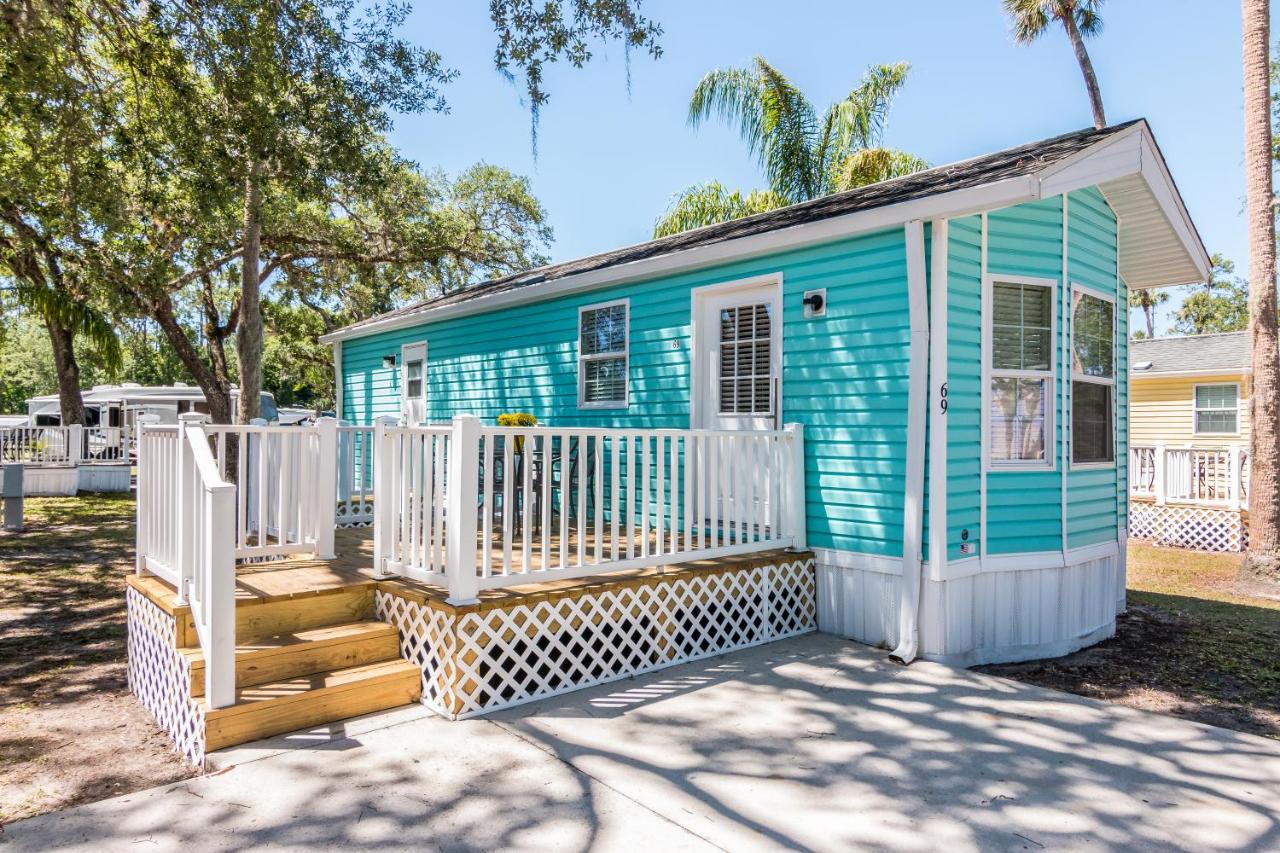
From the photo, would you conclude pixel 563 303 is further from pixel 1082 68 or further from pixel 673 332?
pixel 1082 68

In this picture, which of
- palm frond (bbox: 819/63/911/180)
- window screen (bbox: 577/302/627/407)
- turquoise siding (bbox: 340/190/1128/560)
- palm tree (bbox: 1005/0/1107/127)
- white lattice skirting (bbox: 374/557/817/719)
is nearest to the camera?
white lattice skirting (bbox: 374/557/817/719)

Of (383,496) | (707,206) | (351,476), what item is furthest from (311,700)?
(707,206)

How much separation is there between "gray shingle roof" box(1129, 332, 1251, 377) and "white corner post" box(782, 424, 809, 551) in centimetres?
1079

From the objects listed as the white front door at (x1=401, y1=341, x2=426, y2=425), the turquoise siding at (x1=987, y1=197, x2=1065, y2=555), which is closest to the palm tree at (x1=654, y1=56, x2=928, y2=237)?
the white front door at (x1=401, y1=341, x2=426, y2=425)

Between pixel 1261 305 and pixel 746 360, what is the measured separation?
21.3 ft

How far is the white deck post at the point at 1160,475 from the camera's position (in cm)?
1118

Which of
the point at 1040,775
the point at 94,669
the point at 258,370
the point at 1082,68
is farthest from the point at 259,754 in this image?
the point at 1082,68

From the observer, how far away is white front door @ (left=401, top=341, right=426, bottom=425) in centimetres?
990

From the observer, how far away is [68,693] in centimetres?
431

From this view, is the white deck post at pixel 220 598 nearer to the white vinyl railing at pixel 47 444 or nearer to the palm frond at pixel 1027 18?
the white vinyl railing at pixel 47 444

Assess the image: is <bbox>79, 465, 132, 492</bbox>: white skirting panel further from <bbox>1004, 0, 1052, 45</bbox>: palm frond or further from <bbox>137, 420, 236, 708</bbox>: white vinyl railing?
<bbox>1004, 0, 1052, 45</bbox>: palm frond

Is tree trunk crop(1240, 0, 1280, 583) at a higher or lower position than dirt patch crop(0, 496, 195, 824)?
higher

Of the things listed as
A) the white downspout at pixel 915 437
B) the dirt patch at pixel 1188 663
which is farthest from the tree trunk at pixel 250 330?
the dirt patch at pixel 1188 663

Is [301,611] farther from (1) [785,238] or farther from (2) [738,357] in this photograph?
(1) [785,238]
